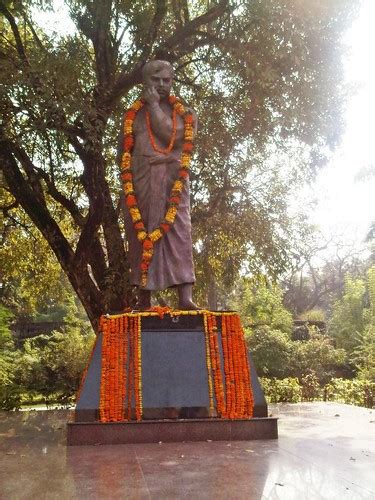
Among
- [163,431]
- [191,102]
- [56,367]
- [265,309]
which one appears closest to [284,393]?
[191,102]

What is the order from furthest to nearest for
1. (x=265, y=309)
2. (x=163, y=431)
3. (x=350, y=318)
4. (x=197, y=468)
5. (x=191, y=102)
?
(x=350, y=318)
(x=265, y=309)
(x=191, y=102)
(x=163, y=431)
(x=197, y=468)

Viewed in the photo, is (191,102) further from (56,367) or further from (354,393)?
(56,367)

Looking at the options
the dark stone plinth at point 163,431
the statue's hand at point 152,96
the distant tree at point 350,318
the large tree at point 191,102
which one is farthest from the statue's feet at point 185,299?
the distant tree at point 350,318

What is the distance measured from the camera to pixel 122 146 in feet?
19.2

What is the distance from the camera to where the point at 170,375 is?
4.93 m

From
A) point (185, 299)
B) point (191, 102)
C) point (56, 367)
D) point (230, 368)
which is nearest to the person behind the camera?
point (230, 368)

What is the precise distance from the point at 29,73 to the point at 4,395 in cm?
515

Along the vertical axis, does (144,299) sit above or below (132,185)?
below

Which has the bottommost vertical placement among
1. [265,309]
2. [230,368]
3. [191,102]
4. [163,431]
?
[163,431]

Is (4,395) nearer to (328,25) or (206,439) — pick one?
(206,439)

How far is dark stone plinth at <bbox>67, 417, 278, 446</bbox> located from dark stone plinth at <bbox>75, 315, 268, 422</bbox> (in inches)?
3.8

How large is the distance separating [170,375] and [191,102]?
20.8 feet

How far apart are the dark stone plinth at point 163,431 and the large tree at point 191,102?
4045mm

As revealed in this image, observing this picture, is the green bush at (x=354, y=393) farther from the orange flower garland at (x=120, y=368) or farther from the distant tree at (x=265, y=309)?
the distant tree at (x=265, y=309)
